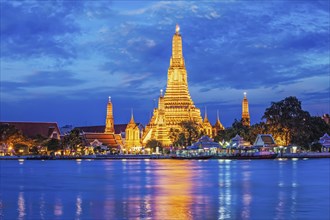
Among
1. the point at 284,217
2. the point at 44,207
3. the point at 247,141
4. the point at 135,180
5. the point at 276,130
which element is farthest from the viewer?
the point at 247,141

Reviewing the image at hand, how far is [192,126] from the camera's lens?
107 metres

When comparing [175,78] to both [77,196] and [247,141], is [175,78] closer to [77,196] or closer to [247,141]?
[247,141]

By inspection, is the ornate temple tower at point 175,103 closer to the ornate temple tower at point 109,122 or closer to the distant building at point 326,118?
the ornate temple tower at point 109,122

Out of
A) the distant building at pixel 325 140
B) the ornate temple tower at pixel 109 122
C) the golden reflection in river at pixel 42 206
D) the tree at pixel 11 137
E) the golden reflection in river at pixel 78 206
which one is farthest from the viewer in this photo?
the ornate temple tower at pixel 109 122

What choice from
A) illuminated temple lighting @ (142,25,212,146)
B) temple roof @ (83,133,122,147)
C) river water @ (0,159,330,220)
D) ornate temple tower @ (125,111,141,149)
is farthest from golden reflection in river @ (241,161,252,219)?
temple roof @ (83,133,122,147)

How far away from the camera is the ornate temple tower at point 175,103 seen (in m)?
113

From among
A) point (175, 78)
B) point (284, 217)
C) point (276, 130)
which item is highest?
point (175, 78)

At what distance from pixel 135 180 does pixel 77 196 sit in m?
13.9

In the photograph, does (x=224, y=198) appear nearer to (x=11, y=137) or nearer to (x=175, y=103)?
(x=11, y=137)

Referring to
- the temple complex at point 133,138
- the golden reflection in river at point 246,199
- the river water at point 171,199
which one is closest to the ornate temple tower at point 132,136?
the temple complex at point 133,138

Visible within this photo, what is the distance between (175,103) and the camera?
114 metres

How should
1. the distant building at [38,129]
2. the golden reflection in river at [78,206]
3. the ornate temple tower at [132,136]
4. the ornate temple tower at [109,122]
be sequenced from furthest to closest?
the ornate temple tower at [109,122] < the ornate temple tower at [132,136] < the distant building at [38,129] < the golden reflection in river at [78,206]

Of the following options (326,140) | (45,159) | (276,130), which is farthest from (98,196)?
(45,159)

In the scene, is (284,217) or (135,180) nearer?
(284,217)
